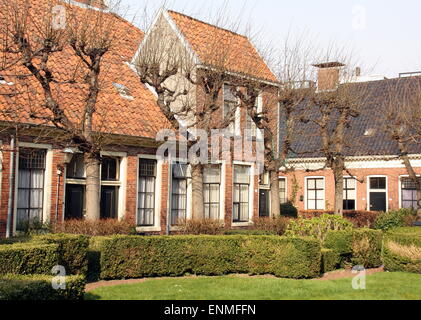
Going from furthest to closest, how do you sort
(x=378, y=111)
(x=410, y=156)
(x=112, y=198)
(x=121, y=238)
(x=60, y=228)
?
(x=378, y=111) → (x=410, y=156) → (x=112, y=198) → (x=60, y=228) → (x=121, y=238)

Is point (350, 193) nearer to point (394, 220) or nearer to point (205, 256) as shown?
point (394, 220)

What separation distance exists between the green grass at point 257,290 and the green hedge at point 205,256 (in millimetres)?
581

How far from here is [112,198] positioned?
60.1 feet

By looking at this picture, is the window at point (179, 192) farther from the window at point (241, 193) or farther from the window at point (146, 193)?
the window at point (241, 193)

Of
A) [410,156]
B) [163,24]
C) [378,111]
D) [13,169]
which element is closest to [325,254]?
[13,169]

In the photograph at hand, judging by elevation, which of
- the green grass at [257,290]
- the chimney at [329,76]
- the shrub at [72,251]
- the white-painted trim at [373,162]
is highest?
the chimney at [329,76]

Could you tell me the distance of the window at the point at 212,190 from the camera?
2131cm

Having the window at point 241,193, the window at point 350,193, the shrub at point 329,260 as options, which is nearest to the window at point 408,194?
the window at point 350,193

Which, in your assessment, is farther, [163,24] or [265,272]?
[163,24]

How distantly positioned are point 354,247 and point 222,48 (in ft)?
24.1

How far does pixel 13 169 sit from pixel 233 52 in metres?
8.72

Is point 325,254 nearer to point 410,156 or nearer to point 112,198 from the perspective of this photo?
point 112,198

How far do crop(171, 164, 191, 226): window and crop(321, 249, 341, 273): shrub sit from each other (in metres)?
6.66
